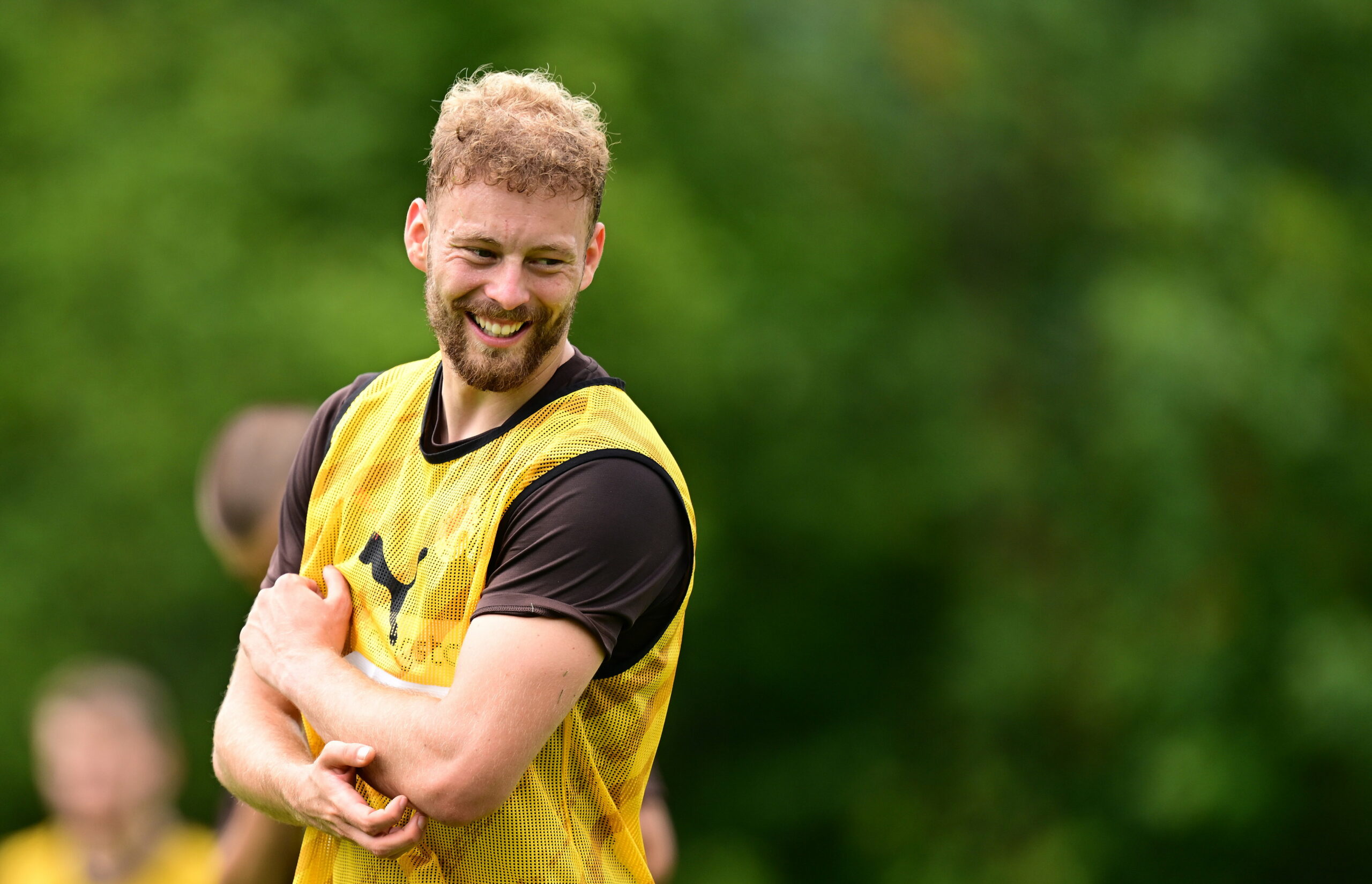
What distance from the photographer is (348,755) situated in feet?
6.79

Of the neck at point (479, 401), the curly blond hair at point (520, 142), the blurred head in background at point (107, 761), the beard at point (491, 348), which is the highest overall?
the curly blond hair at point (520, 142)

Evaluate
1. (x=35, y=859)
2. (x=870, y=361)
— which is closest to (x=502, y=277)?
(x=35, y=859)

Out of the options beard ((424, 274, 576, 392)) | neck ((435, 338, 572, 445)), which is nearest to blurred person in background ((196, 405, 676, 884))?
neck ((435, 338, 572, 445))

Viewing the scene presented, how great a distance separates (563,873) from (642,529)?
0.55 metres

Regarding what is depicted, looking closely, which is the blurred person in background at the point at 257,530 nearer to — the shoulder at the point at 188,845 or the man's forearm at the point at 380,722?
the man's forearm at the point at 380,722

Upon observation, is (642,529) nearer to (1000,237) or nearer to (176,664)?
(176,664)

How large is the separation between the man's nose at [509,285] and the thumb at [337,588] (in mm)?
512

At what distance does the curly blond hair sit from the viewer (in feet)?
7.07

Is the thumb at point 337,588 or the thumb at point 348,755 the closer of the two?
the thumb at point 348,755

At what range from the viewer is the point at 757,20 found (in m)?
10.7

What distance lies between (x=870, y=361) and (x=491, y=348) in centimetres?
874

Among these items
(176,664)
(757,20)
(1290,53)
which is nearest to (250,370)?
(176,664)

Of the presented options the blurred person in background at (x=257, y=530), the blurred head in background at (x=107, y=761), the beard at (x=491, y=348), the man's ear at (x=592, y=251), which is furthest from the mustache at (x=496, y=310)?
the blurred head in background at (x=107, y=761)

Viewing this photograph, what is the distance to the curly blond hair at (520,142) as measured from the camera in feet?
7.07
